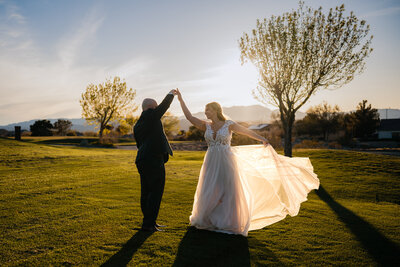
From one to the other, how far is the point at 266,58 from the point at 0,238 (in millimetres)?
16281

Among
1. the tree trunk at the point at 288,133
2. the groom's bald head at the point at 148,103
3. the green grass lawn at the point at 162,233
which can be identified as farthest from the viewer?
the tree trunk at the point at 288,133

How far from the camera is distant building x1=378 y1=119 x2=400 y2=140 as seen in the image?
65700 mm

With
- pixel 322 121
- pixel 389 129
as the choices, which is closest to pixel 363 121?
pixel 322 121

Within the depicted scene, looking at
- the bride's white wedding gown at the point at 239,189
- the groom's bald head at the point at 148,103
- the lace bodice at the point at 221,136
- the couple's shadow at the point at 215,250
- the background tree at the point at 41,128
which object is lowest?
the couple's shadow at the point at 215,250

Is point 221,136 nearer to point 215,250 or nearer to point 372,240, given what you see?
point 215,250

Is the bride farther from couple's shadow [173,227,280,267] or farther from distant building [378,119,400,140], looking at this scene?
distant building [378,119,400,140]

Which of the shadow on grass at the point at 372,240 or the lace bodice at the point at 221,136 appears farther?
the lace bodice at the point at 221,136

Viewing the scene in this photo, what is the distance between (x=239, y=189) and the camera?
5852mm

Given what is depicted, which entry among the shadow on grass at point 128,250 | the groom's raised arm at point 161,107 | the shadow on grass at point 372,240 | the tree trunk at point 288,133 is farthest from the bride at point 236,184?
the tree trunk at point 288,133

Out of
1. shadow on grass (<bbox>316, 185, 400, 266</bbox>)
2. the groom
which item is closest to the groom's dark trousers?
the groom

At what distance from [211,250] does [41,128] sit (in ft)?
229

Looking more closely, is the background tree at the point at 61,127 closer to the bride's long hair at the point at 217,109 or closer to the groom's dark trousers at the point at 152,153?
the groom's dark trousers at the point at 152,153

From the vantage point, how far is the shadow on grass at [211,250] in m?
4.33

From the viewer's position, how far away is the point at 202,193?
5953mm
